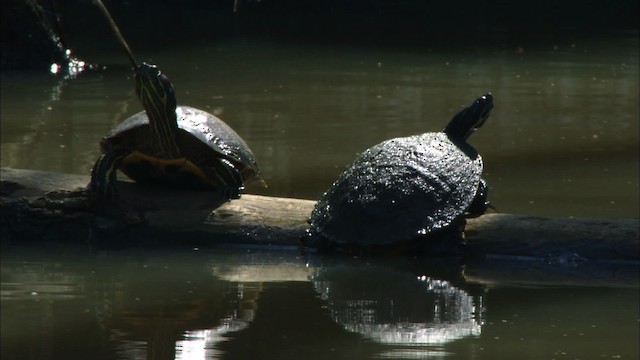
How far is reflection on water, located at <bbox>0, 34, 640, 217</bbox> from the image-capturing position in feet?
23.6

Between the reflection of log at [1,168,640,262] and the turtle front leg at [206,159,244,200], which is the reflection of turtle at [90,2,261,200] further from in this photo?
the reflection of log at [1,168,640,262]

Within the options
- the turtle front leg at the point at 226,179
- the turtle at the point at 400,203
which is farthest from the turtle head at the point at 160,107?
the turtle at the point at 400,203

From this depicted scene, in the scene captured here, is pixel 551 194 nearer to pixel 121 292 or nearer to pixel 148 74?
pixel 148 74

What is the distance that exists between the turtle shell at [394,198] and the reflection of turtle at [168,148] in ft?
1.86

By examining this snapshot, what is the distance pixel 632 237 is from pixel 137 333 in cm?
208

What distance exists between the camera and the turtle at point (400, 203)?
508 centimetres

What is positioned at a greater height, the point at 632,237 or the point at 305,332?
the point at 632,237

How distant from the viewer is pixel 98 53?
14.2 m

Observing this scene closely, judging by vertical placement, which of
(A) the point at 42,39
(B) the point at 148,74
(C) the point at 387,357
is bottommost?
(C) the point at 387,357

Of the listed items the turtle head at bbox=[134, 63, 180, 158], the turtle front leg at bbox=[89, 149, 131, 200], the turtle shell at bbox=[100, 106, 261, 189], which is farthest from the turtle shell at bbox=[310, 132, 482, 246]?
the turtle front leg at bbox=[89, 149, 131, 200]

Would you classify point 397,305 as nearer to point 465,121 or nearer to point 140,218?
point 140,218

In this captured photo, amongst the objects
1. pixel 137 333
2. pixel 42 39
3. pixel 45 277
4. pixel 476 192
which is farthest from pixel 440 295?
pixel 42 39

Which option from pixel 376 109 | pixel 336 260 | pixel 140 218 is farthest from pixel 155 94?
pixel 376 109

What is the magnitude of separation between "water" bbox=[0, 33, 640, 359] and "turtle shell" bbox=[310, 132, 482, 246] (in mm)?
173
